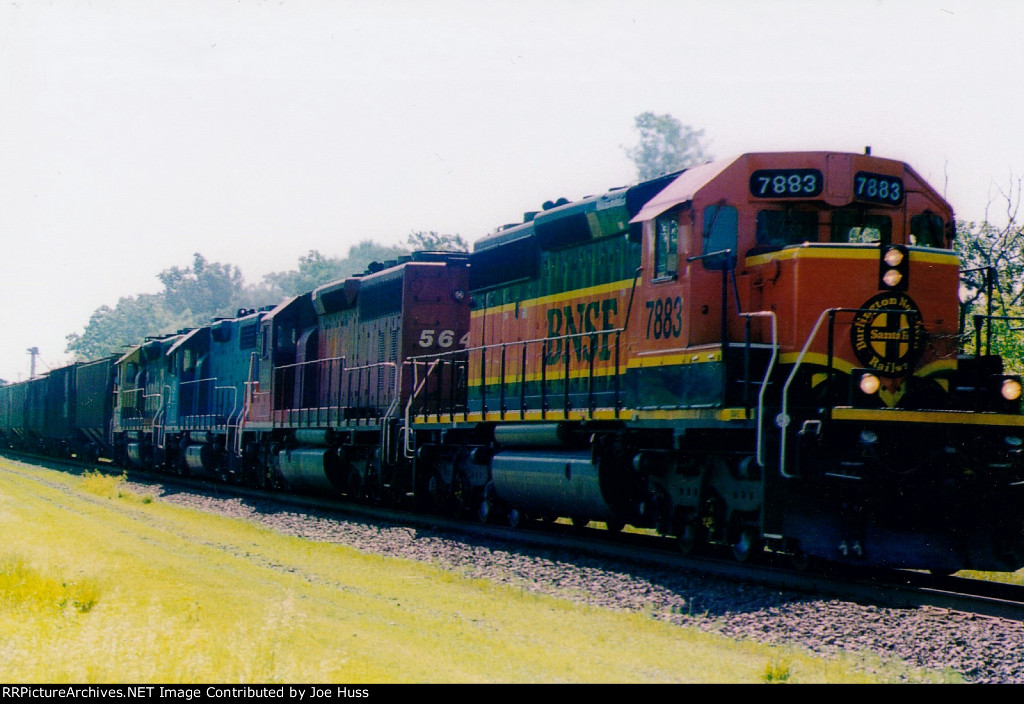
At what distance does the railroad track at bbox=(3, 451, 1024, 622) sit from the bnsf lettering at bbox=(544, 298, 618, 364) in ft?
6.82

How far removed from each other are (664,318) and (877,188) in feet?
7.32

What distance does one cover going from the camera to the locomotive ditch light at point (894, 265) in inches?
379

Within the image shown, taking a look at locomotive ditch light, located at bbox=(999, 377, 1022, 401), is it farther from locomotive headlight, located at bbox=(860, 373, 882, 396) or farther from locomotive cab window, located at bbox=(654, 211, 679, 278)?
locomotive cab window, located at bbox=(654, 211, 679, 278)

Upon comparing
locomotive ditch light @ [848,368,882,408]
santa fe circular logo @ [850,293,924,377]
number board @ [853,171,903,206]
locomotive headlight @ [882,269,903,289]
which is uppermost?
number board @ [853,171,903,206]

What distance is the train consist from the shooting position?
9.19m

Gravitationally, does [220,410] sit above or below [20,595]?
above

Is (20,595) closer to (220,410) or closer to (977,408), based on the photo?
(977,408)

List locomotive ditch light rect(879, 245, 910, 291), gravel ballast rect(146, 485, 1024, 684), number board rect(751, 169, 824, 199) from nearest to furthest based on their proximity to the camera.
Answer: gravel ballast rect(146, 485, 1024, 684), locomotive ditch light rect(879, 245, 910, 291), number board rect(751, 169, 824, 199)

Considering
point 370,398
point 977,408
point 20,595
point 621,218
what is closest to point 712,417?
point 977,408

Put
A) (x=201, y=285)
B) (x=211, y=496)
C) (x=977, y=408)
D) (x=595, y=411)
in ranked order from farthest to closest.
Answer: (x=201, y=285)
(x=211, y=496)
(x=595, y=411)
(x=977, y=408)

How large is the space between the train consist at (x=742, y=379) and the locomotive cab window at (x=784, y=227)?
18mm

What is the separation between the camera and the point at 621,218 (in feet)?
40.7

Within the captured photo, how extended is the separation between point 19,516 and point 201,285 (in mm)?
139947

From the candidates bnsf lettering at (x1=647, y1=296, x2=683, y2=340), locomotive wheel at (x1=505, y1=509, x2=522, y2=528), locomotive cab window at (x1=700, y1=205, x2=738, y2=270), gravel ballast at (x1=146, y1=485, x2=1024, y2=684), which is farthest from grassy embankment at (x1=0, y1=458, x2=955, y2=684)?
locomotive cab window at (x1=700, y1=205, x2=738, y2=270)
